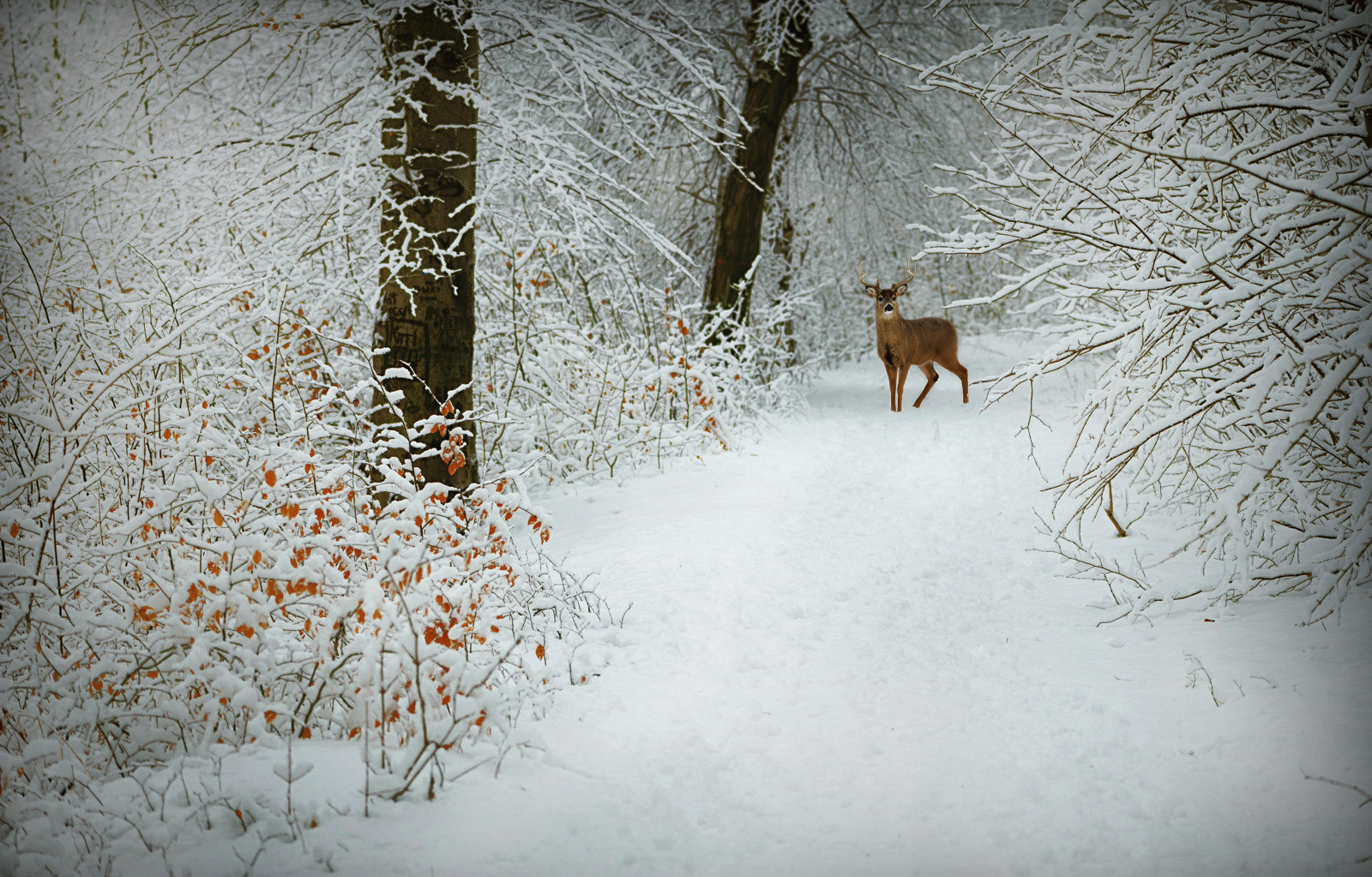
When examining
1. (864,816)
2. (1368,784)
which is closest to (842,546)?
(864,816)

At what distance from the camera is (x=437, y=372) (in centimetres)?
487

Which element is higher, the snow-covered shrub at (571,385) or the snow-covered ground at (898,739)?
the snow-covered shrub at (571,385)

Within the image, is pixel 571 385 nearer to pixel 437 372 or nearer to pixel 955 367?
pixel 437 372

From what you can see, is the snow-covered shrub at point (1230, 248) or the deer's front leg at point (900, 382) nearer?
the snow-covered shrub at point (1230, 248)

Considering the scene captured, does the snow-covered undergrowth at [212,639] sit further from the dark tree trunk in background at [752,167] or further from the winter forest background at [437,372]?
the dark tree trunk in background at [752,167]

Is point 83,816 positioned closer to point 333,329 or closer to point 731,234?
point 333,329

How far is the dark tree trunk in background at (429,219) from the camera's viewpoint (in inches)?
185

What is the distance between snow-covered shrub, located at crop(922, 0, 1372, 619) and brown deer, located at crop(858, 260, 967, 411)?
459 cm

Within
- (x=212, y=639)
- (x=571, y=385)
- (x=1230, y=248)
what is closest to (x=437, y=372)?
(x=571, y=385)

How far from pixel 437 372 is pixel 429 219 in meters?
0.94

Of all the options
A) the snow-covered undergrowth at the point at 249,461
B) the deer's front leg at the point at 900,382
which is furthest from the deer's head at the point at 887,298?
the snow-covered undergrowth at the point at 249,461

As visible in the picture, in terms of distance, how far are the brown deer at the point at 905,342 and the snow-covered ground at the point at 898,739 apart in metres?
4.36

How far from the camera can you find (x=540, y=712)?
9.55ft

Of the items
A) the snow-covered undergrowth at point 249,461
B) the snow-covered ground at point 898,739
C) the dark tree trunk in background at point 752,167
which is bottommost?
the snow-covered ground at point 898,739
